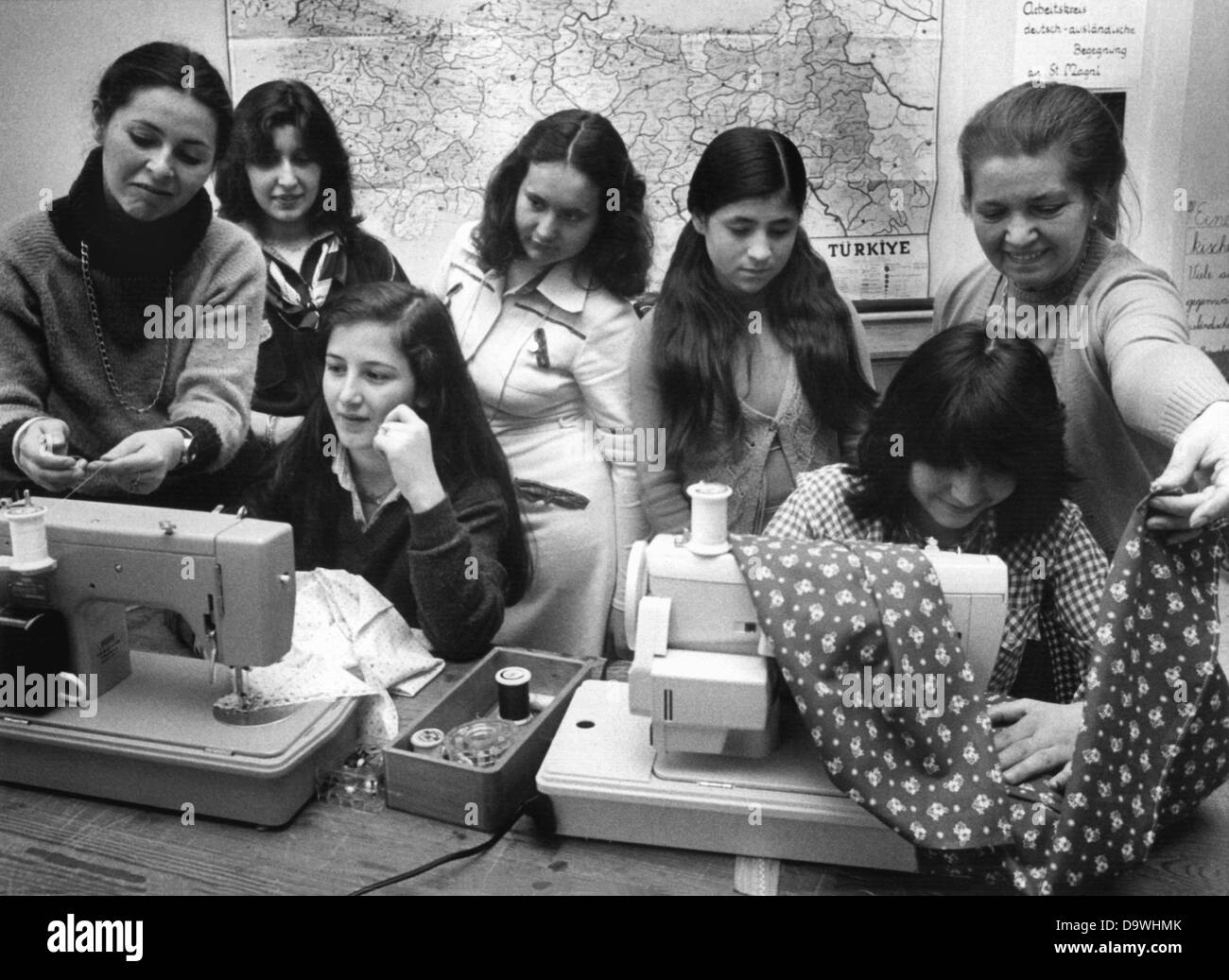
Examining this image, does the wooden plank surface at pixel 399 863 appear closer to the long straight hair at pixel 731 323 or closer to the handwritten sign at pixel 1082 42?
the long straight hair at pixel 731 323

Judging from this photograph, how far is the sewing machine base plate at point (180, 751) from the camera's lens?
126 centimetres

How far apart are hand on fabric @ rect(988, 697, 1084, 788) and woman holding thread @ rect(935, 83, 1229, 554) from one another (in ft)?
1.32

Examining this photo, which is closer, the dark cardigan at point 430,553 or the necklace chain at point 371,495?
the dark cardigan at point 430,553

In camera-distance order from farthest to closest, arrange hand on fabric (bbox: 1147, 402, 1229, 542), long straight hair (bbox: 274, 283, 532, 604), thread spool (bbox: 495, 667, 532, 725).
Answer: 1. long straight hair (bbox: 274, 283, 532, 604)
2. thread spool (bbox: 495, 667, 532, 725)
3. hand on fabric (bbox: 1147, 402, 1229, 542)

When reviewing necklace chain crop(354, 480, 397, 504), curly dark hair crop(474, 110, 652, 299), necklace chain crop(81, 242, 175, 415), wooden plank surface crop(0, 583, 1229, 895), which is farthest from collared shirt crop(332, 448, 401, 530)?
wooden plank surface crop(0, 583, 1229, 895)

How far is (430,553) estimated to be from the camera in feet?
5.28

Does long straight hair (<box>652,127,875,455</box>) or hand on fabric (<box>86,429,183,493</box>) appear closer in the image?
long straight hair (<box>652,127,875,455</box>)

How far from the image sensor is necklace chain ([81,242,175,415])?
1688 mm

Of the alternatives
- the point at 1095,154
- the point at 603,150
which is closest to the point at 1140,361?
the point at 1095,154

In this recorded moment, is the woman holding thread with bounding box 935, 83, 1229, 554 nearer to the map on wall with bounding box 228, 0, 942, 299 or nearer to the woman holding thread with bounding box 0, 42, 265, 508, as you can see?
the map on wall with bounding box 228, 0, 942, 299

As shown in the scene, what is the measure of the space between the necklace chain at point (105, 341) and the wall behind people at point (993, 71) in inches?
11.0

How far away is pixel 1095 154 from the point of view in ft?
4.75

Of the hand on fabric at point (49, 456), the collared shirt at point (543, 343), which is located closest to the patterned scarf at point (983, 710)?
the collared shirt at point (543, 343)
